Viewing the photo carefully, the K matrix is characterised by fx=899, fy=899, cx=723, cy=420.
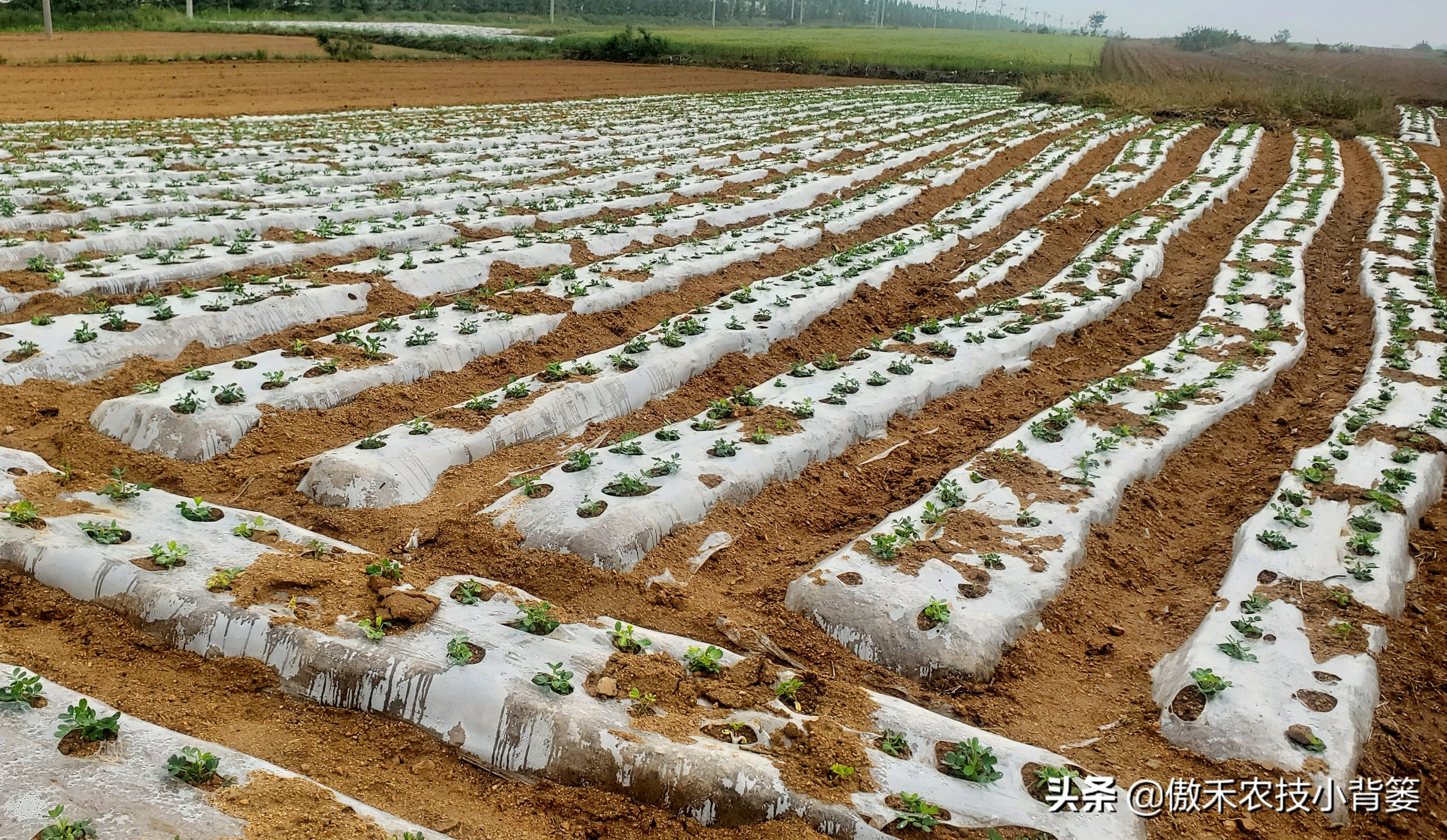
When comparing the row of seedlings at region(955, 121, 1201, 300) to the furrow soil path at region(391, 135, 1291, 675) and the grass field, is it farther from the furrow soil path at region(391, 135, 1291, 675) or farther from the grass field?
the grass field

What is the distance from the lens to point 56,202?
465 inches

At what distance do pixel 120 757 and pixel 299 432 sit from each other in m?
3.54

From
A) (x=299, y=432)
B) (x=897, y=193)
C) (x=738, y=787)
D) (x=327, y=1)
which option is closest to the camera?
(x=738, y=787)

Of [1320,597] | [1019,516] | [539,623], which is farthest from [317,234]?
[1320,597]

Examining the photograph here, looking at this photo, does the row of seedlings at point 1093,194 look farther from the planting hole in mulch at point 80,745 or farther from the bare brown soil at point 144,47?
the bare brown soil at point 144,47

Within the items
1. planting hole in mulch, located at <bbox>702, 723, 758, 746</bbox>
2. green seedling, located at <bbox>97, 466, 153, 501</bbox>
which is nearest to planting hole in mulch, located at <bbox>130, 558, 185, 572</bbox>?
green seedling, located at <bbox>97, 466, 153, 501</bbox>

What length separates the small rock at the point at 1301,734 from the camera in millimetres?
3961

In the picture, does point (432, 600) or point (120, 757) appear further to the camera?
point (432, 600)

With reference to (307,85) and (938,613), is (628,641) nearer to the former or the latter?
(938,613)

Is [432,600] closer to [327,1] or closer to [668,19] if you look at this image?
[327,1]

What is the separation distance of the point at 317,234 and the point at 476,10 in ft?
287

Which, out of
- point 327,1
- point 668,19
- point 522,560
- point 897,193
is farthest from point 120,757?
point 668,19

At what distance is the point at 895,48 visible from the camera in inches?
2707

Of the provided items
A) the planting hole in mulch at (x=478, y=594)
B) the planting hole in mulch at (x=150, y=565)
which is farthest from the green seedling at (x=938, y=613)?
the planting hole in mulch at (x=150, y=565)
